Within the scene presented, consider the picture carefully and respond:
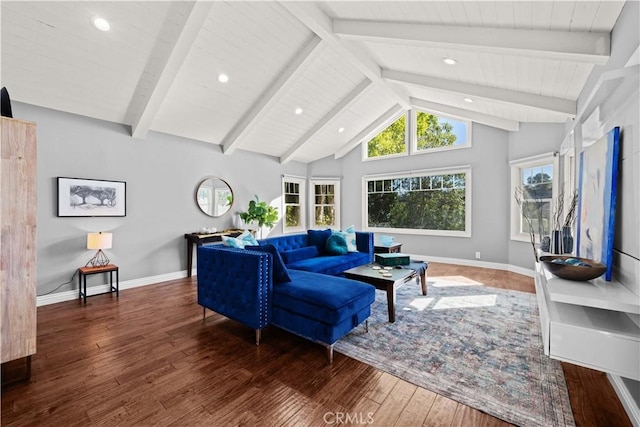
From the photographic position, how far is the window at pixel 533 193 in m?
4.68

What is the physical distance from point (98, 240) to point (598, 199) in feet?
17.8

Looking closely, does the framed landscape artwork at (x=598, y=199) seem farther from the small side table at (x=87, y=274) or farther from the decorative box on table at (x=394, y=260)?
the small side table at (x=87, y=274)

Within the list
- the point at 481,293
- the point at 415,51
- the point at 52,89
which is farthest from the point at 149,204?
the point at 481,293

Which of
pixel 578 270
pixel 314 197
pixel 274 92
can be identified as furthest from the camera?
pixel 314 197

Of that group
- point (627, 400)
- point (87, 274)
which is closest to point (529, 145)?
point (627, 400)

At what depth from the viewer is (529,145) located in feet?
16.1

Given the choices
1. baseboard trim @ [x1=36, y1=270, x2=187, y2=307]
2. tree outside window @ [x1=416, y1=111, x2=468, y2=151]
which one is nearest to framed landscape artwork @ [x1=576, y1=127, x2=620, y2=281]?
tree outside window @ [x1=416, y1=111, x2=468, y2=151]

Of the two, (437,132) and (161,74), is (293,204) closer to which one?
(437,132)

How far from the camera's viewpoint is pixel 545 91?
3.38 meters

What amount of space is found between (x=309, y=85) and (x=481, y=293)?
13.6 feet

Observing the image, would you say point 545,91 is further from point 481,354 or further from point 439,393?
point 439,393

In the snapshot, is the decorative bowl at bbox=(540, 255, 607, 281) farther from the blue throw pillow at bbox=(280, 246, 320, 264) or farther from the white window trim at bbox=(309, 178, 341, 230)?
the white window trim at bbox=(309, 178, 341, 230)

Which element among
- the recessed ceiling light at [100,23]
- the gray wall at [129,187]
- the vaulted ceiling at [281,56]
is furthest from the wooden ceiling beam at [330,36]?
the gray wall at [129,187]

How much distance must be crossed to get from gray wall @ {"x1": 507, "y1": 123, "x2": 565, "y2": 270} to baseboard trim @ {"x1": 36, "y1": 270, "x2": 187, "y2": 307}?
6109mm
